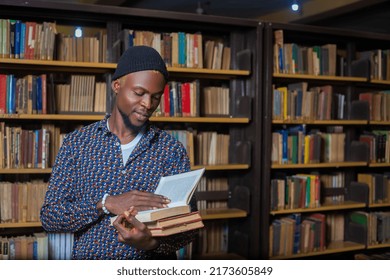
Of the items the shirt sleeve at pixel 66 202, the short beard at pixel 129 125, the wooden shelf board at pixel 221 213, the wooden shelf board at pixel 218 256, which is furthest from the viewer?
the wooden shelf board at pixel 218 256

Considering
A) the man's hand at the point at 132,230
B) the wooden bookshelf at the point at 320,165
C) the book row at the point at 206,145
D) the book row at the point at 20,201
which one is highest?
the book row at the point at 206,145

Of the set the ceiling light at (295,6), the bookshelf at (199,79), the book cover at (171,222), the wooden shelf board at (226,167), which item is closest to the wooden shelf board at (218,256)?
the bookshelf at (199,79)

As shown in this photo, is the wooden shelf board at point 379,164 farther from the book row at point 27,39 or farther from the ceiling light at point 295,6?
the book row at point 27,39

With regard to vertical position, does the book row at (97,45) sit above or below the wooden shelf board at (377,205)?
above

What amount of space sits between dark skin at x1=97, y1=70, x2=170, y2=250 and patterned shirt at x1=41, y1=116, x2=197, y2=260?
0.18 ft

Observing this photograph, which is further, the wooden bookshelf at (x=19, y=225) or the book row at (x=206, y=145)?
the book row at (x=206, y=145)

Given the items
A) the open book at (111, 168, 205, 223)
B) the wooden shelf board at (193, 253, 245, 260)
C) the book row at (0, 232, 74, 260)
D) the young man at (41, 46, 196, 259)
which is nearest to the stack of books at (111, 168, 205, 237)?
the open book at (111, 168, 205, 223)

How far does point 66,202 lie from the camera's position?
1289 millimetres

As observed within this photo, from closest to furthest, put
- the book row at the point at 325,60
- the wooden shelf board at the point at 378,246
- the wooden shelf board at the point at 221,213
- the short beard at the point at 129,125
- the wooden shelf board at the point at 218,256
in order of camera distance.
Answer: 1. the short beard at the point at 129,125
2. the wooden shelf board at the point at 221,213
3. the wooden shelf board at the point at 218,256
4. the book row at the point at 325,60
5. the wooden shelf board at the point at 378,246

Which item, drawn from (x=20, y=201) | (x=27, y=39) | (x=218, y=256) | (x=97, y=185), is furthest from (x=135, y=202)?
(x=218, y=256)

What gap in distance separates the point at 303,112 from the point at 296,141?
20 cm

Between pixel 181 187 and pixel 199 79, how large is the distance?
1940mm

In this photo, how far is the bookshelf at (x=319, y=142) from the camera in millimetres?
3068

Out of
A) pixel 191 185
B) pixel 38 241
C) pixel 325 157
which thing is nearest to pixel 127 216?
pixel 191 185
